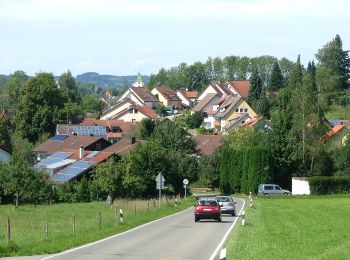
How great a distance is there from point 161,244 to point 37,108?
317 ft

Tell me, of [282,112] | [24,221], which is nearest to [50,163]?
[282,112]

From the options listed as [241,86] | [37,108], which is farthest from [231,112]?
[37,108]

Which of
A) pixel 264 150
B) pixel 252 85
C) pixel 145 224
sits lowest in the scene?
pixel 145 224

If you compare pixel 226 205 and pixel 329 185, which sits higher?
pixel 329 185

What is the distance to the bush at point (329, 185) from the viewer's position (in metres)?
80.5

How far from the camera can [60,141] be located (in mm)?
111750

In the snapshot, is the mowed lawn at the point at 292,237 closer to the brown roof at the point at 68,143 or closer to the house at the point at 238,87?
the brown roof at the point at 68,143

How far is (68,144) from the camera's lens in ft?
354

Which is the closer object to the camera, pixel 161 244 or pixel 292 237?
pixel 161 244

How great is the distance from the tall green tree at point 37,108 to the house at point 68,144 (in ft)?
30.3

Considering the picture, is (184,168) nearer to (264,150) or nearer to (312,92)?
(264,150)

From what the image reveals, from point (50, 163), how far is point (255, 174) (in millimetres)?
24738

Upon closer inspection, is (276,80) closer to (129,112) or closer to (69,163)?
(129,112)

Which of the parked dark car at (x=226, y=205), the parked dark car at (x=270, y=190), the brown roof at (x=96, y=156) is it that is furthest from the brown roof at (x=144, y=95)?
A: the parked dark car at (x=226, y=205)
